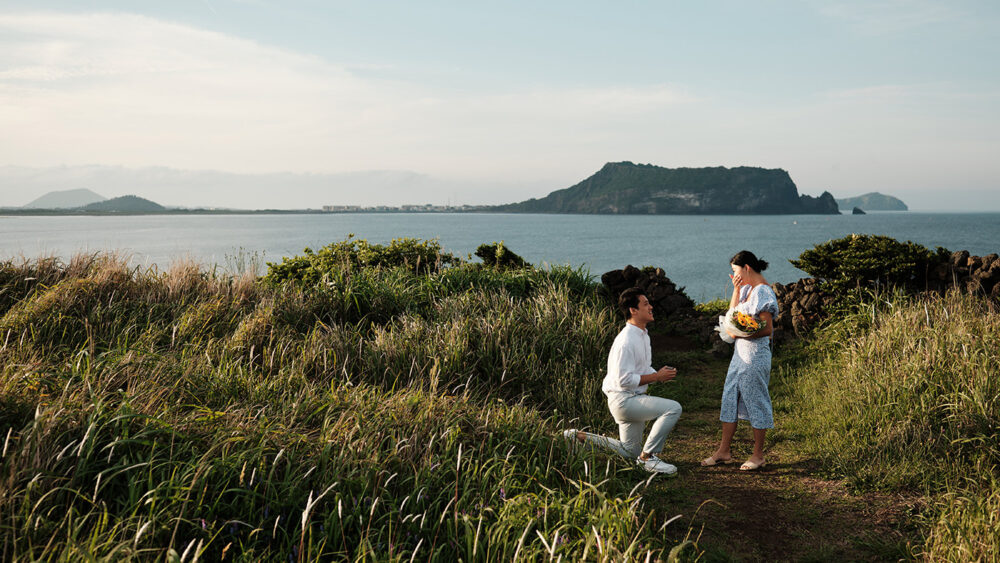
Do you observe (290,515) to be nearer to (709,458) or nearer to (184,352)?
(184,352)

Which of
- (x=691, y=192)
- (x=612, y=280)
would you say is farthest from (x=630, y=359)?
(x=691, y=192)

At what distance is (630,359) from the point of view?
17.4ft

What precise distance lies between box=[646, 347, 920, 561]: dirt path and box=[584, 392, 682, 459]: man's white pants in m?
0.38

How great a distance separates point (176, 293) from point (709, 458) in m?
7.63

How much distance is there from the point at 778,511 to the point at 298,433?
3.84 metres

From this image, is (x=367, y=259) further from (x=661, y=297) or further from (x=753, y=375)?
(x=753, y=375)

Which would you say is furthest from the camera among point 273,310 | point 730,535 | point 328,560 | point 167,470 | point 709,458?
point 273,310

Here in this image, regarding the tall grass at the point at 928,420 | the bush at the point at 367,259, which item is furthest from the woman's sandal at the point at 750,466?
the bush at the point at 367,259

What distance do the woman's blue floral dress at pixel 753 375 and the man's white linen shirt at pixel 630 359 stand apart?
104 cm

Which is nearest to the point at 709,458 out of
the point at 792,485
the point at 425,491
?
the point at 792,485

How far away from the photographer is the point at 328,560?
3.54m

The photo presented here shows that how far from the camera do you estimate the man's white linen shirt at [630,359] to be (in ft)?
17.3

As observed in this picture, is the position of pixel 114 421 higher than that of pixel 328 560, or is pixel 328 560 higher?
pixel 114 421

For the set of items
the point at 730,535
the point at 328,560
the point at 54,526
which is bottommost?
the point at 730,535
